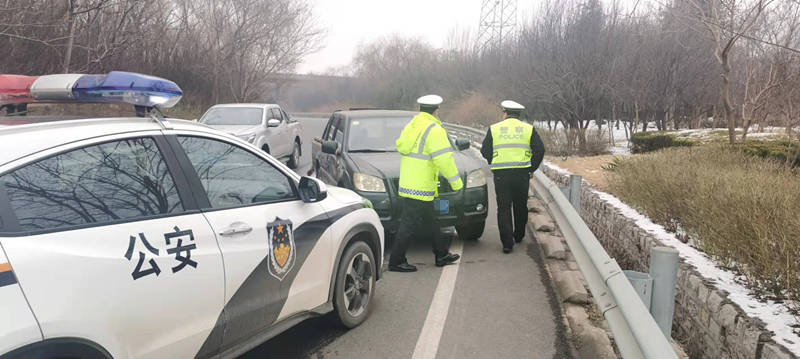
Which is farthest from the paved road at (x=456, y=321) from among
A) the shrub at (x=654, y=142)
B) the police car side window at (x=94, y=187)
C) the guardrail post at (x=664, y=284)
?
the shrub at (x=654, y=142)

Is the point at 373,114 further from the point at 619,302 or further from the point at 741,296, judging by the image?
the point at 619,302

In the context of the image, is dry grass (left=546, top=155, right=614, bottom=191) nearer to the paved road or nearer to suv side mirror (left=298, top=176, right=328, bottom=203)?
the paved road

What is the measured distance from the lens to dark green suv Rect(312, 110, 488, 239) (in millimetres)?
6617

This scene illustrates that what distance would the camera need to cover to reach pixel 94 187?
8.57ft

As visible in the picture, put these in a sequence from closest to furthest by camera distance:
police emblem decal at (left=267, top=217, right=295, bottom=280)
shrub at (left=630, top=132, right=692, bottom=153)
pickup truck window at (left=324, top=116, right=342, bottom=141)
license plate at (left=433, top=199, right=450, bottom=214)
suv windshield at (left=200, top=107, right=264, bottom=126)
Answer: police emblem decal at (left=267, top=217, right=295, bottom=280) → license plate at (left=433, top=199, right=450, bottom=214) → pickup truck window at (left=324, top=116, right=342, bottom=141) → suv windshield at (left=200, top=107, right=264, bottom=126) → shrub at (left=630, top=132, right=692, bottom=153)

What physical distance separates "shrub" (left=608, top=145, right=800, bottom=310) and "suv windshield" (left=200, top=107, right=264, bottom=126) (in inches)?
345

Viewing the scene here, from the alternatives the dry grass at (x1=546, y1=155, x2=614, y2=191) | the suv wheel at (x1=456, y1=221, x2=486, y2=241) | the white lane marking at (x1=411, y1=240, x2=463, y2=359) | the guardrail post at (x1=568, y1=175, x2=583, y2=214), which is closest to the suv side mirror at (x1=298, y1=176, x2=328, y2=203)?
the white lane marking at (x1=411, y1=240, x2=463, y2=359)

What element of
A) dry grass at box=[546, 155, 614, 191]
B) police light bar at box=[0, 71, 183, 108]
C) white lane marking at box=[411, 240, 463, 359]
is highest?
police light bar at box=[0, 71, 183, 108]

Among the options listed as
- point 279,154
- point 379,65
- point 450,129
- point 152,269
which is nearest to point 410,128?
point 152,269

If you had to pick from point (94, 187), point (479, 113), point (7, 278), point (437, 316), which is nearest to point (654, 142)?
point (437, 316)

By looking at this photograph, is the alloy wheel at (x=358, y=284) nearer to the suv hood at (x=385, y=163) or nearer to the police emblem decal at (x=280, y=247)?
the police emblem decal at (x=280, y=247)

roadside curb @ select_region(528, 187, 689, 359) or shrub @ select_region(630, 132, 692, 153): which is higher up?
shrub @ select_region(630, 132, 692, 153)

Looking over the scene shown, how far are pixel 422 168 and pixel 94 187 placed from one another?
11.7ft

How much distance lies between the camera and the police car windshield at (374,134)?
782cm
